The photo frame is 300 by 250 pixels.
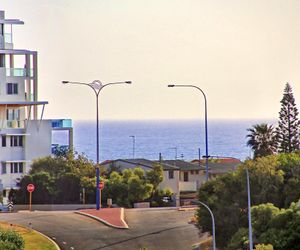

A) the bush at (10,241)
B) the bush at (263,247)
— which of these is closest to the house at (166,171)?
the bush at (10,241)

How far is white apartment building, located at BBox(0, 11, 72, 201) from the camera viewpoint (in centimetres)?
9200

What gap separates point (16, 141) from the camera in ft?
305

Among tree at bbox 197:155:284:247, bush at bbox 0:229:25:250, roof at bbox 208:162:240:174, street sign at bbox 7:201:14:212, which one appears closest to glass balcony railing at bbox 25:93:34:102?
street sign at bbox 7:201:14:212

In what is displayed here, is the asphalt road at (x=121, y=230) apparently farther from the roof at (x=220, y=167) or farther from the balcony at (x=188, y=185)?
the roof at (x=220, y=167)

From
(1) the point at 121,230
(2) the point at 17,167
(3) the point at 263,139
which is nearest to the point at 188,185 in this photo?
(3) the point at 263,139

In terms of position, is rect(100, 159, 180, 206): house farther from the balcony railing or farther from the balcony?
the balcony railing

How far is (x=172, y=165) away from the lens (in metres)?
98.1

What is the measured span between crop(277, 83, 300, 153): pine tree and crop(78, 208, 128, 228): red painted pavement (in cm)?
2472

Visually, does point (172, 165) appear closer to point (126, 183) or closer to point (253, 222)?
point (126, 183)

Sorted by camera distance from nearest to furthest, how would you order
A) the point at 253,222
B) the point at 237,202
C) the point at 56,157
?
the point at 253,222 → the point at 237,202 → the point at 56,157

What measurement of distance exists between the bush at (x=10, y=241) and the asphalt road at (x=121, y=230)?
18.5 ft

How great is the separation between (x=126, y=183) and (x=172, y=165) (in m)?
18.6

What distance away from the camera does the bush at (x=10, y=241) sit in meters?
48.4

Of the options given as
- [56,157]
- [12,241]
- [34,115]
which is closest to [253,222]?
[12,241]
